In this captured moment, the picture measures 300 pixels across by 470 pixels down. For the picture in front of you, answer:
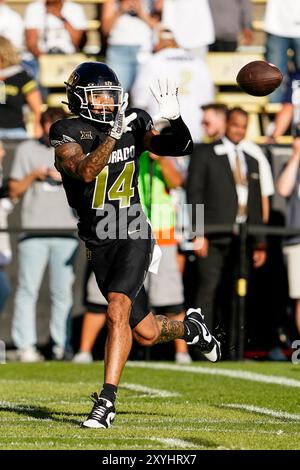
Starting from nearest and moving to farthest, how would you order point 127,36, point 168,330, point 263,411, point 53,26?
1. point 168,330
2. point 263,411
3. point 127,36
4. point 53,26

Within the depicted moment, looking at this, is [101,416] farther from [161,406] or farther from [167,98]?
[167,98]

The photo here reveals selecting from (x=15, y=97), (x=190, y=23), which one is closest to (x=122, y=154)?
(x=15, y=97)

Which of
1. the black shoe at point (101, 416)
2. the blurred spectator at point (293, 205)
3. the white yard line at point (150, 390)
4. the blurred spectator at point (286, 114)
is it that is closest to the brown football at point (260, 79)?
the white yard line at point (150, 390)

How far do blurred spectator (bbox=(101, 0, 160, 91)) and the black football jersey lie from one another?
554 cm

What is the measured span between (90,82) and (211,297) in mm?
4348

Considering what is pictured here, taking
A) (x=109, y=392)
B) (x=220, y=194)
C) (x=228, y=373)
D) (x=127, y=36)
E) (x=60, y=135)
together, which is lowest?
(x=228, y=373)

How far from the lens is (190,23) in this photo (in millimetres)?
12344

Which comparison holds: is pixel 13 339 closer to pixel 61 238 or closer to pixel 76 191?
pixel 61 238

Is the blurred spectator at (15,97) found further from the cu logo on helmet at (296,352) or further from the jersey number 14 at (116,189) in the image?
the jersey number 14 at (116,189)

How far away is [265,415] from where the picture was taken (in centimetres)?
690

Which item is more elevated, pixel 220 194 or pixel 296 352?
pixel 220 194

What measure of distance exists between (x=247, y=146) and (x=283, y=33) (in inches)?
72.5
